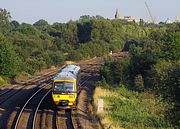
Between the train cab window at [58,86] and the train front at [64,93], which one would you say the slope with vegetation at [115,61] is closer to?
the train front at [64,93]

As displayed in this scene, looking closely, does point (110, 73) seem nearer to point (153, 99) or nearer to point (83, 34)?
point (153, 99)

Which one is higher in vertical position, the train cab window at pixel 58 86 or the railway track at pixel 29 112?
the train cab window at pixel 58 86

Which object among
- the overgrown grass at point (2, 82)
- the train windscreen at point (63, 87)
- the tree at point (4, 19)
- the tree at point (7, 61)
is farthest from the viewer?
the tree at point (4, 19)

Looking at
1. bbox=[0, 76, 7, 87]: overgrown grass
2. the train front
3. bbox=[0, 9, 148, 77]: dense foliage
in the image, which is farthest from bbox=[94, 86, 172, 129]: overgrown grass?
bbox=[0, 9, 148, 77]: dense foliage

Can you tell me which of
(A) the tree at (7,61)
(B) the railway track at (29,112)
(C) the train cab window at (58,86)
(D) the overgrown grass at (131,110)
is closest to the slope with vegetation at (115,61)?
(A) the tree at (7,61)

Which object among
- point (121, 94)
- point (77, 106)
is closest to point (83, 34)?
point (121, 94)

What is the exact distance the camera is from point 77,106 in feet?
101

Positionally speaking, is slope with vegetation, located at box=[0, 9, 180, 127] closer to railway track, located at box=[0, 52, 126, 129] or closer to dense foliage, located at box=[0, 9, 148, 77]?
dense foliage, located at box=[0, 9, 148, 77]

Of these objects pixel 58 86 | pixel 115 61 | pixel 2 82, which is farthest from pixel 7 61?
pixel 58 86

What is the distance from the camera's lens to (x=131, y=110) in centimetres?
3117

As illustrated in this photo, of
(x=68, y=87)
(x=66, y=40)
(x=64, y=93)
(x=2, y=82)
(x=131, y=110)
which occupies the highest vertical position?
(x=66, y=40)

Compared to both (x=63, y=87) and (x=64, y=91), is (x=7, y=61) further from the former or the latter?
(x=64, y=91)

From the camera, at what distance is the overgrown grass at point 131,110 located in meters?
26.3

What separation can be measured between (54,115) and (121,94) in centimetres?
1395
